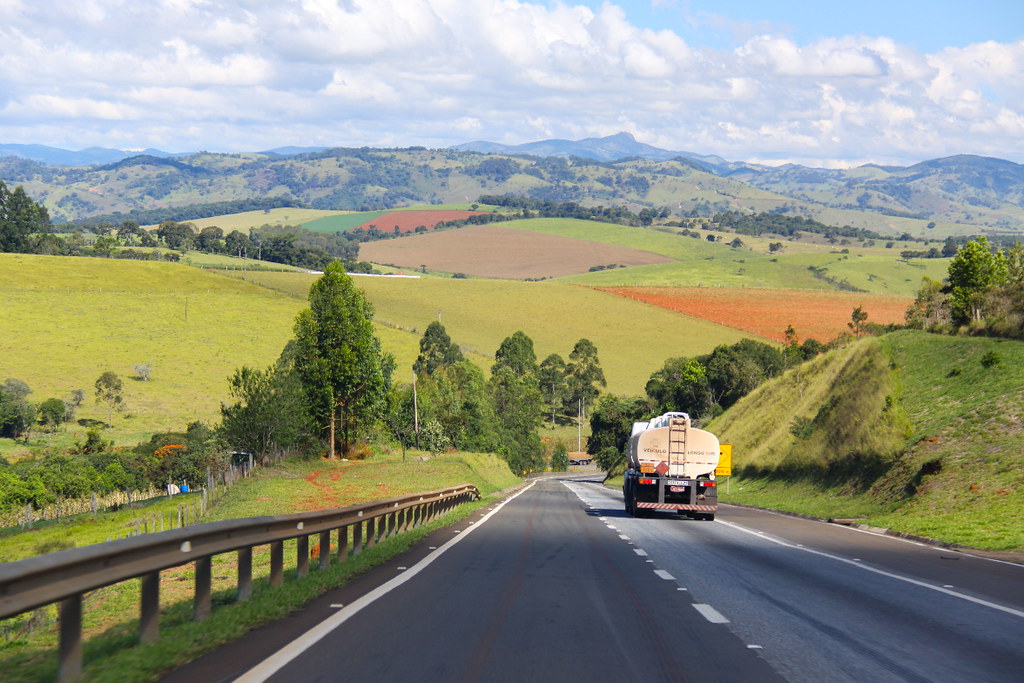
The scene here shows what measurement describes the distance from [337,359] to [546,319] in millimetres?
84559

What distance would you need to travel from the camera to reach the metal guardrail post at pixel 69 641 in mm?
7148

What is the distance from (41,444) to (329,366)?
77.8 ft

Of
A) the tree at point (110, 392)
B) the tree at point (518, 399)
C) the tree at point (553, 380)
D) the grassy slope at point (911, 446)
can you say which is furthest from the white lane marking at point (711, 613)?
the tree at point (553, 380)

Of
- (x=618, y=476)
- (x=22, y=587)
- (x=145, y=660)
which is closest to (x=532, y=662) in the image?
(x=145, y=660)

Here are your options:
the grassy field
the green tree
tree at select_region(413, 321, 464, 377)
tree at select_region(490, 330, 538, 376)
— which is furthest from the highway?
the grassy field

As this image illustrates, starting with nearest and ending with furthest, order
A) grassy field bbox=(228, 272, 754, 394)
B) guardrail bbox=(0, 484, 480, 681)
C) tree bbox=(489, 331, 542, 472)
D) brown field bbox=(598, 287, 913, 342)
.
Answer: guardrail bbox=(0, 484, 480, 681)
tree bbox=(489, 331, 542, 472)
brown field bbox=(598, 287, 913, 342)
grassy field bbox=(228, 272, 754, 394)

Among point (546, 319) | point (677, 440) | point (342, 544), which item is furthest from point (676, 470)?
point (546, 319)

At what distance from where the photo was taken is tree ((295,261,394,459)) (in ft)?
222

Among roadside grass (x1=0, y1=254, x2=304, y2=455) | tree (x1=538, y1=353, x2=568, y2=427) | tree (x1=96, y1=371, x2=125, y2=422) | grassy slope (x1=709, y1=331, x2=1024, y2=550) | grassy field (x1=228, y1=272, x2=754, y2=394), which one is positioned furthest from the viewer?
tree (x1=538, y1=353, x2=568, y2=427)

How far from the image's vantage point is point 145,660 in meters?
7.93

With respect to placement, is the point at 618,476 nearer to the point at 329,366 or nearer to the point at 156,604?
the point at 329,366

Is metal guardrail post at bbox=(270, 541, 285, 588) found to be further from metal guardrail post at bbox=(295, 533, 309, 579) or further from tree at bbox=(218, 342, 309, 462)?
tree at bbox=(218, 342, 309, 462)

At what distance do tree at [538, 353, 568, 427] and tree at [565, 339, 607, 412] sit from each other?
1.05 meters

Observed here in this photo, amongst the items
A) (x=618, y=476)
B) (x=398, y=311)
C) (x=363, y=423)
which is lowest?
(x=618, y=476)
